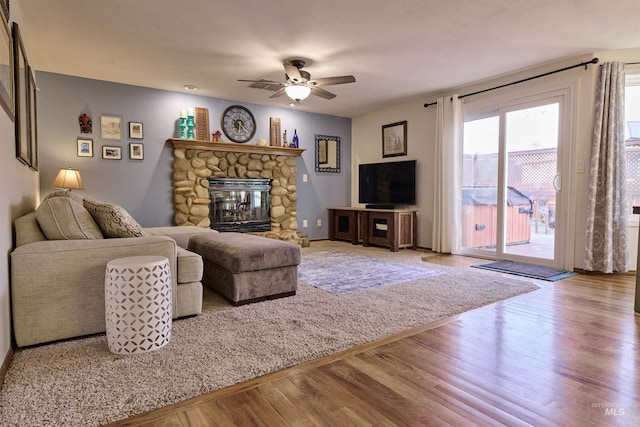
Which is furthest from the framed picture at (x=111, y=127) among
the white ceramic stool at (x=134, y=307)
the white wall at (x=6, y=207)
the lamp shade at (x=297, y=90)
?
the white ceramic stool at (x=134, y=307)

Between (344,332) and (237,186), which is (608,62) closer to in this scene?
(344,332)

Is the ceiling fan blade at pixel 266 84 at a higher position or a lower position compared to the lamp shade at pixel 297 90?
higher

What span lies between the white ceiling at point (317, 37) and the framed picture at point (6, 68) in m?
0.91

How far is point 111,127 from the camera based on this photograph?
4.68 meters

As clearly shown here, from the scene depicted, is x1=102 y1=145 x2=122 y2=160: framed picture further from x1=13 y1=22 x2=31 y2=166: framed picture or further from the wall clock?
x1=13 y1=22 x2=31 y2=166: framed picture

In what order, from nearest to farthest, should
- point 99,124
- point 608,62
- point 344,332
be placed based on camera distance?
point 344,332
point 608,62
point 99,124

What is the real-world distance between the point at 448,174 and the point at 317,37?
2754 mm

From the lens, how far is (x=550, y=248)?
4.22 meters

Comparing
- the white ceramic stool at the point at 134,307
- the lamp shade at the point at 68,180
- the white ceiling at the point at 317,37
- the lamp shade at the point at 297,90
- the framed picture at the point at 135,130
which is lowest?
the white ceramic stool at the point at 134,307

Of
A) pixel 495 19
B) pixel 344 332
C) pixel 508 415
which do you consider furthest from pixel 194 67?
pixel 508 415

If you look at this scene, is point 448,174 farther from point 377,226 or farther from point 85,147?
point 85,147

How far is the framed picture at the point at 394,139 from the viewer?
19.4 feet

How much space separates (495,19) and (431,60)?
994 mm

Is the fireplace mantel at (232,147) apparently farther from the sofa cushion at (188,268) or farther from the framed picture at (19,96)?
the sofa cushion at (188,268)
